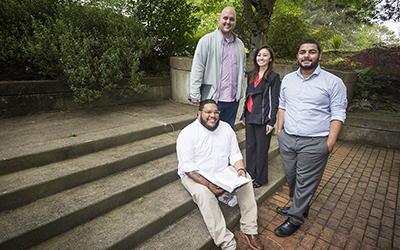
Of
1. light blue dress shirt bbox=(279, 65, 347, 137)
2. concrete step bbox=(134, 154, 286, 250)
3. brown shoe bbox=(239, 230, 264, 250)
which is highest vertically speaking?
light blue dress shirt bbox=(279, 65, 347, 137)

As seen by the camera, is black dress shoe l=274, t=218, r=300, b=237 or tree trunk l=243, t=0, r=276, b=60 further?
tree trunk l=243, t=0, r=276, b=60

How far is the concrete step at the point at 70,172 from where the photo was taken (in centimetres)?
229

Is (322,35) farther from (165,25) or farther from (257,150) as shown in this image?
(257,150)

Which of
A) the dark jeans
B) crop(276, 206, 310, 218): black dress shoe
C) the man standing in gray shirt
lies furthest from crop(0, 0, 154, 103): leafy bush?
crop(276, 206, 310, 218): black dress shoe

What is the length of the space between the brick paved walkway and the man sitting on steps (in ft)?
1.12

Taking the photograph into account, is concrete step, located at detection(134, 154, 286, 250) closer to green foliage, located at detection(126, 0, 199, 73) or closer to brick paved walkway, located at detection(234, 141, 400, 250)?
brick paved walkway, located at detection(234, 141, 400, 250)

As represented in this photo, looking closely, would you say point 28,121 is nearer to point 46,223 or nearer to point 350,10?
point 46,223

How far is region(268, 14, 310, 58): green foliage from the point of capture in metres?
8.67

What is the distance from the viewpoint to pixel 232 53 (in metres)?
3.25

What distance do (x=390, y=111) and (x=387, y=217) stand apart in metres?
5.09

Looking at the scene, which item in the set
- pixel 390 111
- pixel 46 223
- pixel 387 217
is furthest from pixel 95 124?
pixel 390 111

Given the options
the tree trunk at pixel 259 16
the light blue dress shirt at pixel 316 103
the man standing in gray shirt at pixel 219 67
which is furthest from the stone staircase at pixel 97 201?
the tree trunk at pixel 259 16

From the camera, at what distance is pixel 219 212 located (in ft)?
7.95

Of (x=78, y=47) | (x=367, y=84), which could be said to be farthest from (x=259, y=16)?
(x=78, y=47)
